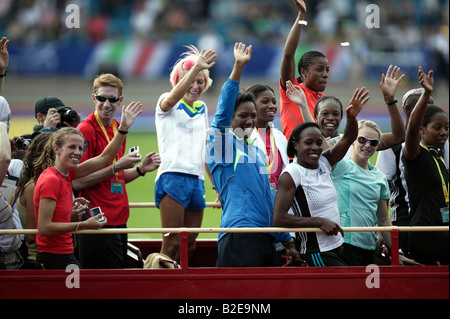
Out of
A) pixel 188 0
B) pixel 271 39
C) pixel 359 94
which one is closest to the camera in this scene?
pixel 359 94

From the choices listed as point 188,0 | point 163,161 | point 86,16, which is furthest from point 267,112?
point 188,0

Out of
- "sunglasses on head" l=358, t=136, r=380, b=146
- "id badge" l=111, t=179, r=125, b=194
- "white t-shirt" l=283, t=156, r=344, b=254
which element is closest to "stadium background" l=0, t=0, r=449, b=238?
"id badge" l=111, t=179, r=125, b=194

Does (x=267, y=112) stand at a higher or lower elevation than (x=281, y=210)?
higher

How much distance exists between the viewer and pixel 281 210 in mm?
5059

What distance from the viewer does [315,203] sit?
5.20 m

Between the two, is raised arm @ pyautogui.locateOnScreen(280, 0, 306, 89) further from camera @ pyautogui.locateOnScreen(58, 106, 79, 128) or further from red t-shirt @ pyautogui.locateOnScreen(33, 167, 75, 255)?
red t-shirt @ pyautogui.locateOnScreen(33, 167, 75, 255)

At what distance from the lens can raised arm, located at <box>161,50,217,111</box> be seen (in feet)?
18.5

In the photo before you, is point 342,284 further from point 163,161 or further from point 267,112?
point 163,161

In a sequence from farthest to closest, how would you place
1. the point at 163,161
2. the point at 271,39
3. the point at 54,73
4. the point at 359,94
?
1. the point at 271,39
2. the point at 54,73
3. the point at 163,161
4. the point at 359,94

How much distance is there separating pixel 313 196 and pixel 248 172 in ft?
1.74

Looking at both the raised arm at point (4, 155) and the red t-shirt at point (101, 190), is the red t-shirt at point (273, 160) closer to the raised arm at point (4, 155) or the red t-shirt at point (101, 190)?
the red t-shirt at point (101, 190)

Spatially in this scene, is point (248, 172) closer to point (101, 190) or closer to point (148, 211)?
point (101, 190)
